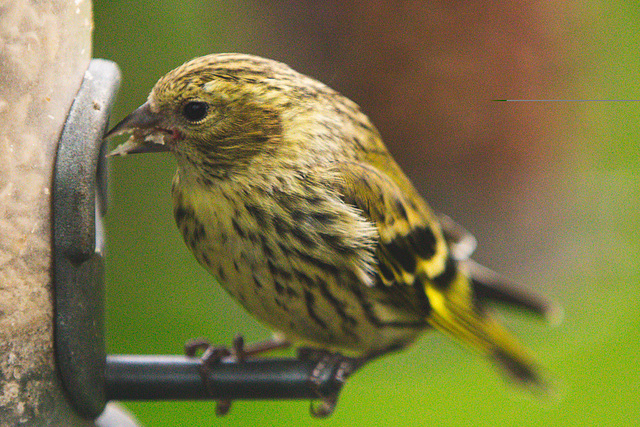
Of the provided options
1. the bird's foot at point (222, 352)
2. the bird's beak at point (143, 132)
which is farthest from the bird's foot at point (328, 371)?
the bird's beak at point (143, 132)

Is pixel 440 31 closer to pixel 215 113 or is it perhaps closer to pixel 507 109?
pixel 507 109

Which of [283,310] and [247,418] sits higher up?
[283,310]

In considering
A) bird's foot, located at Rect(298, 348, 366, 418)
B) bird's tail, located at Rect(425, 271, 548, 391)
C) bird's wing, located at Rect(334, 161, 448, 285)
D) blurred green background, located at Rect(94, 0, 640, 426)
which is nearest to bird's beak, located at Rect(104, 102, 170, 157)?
bird's wing, located at Rect(334, 161, 448, 285)

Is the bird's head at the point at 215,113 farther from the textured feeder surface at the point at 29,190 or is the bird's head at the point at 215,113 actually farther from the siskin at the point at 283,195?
the textured feeder surface at the point at 29,190

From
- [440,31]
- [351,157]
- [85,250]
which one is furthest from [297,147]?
[440,31]

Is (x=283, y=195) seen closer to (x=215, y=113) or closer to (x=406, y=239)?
(x=215, y=113)
